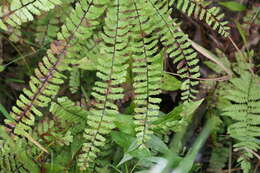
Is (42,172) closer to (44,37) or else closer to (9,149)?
(9,149)

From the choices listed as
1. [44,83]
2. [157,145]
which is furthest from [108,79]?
[157,145]

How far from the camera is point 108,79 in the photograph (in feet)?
6.02

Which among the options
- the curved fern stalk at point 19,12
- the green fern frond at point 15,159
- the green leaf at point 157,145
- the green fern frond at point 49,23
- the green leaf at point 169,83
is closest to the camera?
the curved fern stalk at point 19,12

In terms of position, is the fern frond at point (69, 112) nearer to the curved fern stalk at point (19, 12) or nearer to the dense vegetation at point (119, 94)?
the dense vegetation at point (119, 94)

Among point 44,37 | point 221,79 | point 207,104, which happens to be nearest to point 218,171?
point 207,104

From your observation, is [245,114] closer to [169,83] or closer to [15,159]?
[169,83]

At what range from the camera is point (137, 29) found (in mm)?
1917

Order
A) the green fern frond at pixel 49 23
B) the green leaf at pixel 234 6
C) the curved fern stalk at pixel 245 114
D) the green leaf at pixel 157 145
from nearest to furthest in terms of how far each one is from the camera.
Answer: the green leaf at pixel 157 145
the curved fern stalk at pixel 245 114
the green fern frond at pixel 49 23
the green leaf at pixel 234 6

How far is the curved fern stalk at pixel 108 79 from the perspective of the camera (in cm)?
181

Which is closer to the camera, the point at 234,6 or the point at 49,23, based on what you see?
the point at 49,23

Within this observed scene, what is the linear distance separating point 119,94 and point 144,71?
0.19 meters

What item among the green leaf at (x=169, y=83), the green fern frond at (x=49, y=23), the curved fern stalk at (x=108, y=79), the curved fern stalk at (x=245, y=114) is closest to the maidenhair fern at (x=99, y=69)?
the curved fern stalk at (x=108, y=79)

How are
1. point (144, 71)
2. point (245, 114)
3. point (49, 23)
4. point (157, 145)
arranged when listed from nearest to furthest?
1. point (144, 71)
2. point (157, 145)
3. point (245, 114)
4. point (49, 23)

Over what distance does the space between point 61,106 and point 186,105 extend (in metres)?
0.73
